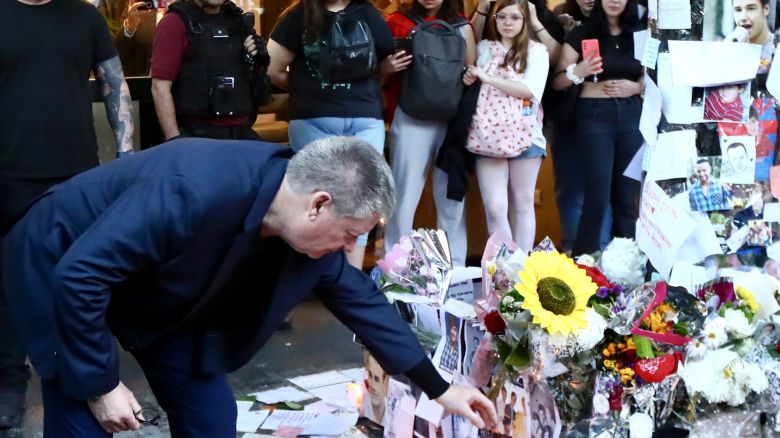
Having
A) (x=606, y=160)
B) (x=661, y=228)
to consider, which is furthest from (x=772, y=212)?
(x=606, y=160)

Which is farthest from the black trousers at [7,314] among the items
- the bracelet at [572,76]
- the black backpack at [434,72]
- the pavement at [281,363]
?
the bracelet at [572,76]

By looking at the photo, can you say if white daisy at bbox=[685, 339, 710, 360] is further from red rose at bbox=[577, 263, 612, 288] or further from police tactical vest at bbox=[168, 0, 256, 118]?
police tactical vest at bbox=[168, 0, 256, 118]

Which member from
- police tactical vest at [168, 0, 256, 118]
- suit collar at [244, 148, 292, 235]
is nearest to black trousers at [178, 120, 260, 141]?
police tactical vest at [168, 0, 256, 118]

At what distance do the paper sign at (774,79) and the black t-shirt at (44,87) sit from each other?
2.41 meters

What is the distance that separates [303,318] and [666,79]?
253 centimetres

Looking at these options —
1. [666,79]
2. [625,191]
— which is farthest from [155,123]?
[666,79]

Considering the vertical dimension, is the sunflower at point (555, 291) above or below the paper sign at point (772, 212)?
above

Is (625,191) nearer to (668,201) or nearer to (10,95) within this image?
(668,201)

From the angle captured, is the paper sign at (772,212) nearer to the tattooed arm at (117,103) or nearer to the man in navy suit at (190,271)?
the man in navy suit at (190,271)

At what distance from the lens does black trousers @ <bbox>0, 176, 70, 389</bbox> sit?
411 cm

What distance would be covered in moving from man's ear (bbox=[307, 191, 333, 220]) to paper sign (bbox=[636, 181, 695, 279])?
1.56 meters

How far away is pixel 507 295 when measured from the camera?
3295mm

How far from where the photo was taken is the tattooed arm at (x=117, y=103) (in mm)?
4414

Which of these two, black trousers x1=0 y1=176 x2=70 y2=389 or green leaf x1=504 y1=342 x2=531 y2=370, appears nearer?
green leaf x1=504 y1=342 x2=531 y2=370
